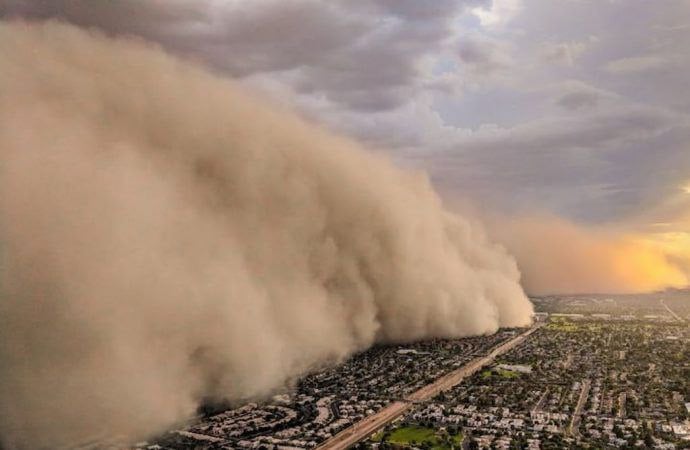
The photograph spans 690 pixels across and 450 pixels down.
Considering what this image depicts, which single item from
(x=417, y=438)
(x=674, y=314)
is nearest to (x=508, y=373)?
(x=417, y=438)

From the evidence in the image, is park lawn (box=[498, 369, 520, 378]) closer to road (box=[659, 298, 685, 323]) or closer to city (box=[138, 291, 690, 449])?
city (box=[138, 291, 690, 449])

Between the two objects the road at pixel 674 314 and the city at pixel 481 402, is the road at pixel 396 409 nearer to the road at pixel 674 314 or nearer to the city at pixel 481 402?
the city at pixel 481 402

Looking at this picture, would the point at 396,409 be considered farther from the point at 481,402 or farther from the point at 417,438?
the point at 481,402

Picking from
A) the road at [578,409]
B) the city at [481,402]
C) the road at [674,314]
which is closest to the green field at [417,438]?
the city at [481,402]

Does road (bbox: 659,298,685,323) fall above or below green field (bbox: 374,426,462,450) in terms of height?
below

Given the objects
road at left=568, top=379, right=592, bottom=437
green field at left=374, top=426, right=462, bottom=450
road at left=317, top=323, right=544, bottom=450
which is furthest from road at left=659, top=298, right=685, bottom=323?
green field at left=374, top=426, right=462, bottom=450
